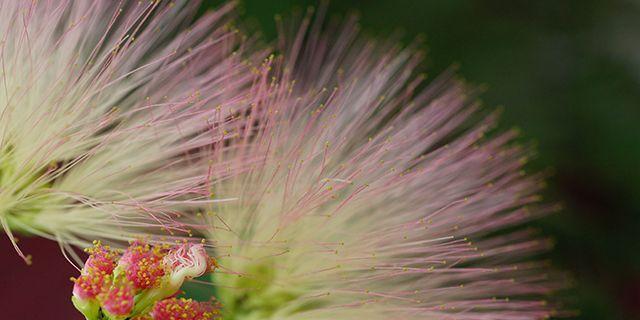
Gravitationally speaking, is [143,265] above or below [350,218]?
below

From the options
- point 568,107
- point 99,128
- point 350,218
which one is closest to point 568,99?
point 568,107

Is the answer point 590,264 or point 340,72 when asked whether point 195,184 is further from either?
point 590,264

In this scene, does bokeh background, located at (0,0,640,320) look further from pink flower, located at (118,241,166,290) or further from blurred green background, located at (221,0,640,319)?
pink flower, located at (118,241,166,290)

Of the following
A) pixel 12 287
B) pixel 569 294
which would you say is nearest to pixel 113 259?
pixel 12 287

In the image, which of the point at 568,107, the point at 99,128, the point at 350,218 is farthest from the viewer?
the point at 568,107

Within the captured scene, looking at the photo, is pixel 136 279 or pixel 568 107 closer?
pixel 136 279

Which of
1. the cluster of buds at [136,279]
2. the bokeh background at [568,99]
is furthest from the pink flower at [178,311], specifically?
the bokeh background at [568,99]

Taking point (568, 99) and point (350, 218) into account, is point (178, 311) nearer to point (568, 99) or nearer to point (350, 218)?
point (350, 218)
